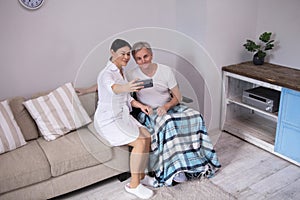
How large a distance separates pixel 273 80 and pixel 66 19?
1.80 meters

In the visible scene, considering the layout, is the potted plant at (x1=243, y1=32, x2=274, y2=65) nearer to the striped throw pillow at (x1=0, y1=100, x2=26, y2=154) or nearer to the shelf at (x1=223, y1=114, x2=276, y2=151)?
the shelf at (x1=223, y1=114, x2=276, y2=151)

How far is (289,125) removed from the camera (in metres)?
2.55

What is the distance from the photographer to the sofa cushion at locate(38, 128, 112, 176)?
2.11 m

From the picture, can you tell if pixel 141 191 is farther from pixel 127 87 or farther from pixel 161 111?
pixel 127 87

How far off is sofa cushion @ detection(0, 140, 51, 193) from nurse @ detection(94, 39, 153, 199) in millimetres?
464

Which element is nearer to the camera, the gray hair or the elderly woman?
the gray hair

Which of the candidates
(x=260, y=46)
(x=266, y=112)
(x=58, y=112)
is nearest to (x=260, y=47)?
(x=260, y=46)

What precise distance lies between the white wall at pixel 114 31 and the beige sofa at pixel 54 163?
0.36 metres

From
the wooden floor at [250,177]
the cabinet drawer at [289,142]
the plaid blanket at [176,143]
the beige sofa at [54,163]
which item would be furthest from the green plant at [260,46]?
the beige sofa at [54,163]

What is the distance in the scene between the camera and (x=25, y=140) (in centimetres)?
233

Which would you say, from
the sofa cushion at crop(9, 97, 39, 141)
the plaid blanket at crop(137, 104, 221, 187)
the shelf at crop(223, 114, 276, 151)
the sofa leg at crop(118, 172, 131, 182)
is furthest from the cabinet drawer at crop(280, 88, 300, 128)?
the sofa cushion at crop(9, 97, 39, 141)

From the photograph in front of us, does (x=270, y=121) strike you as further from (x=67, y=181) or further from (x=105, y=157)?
(x=67, y=181)

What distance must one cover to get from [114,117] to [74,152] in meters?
0.37

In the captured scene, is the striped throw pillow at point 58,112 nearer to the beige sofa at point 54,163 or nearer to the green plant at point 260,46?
the beige sofa at point 54,163
